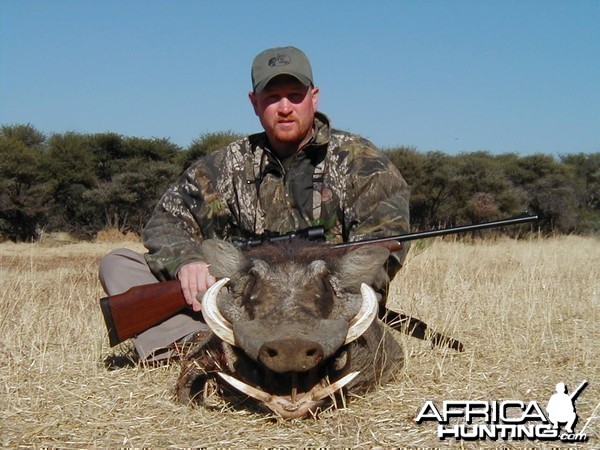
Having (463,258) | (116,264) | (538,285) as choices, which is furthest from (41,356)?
(463,258)

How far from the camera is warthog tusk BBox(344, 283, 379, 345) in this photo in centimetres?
338

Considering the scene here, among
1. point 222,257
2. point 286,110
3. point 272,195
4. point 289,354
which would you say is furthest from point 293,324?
point 286,110

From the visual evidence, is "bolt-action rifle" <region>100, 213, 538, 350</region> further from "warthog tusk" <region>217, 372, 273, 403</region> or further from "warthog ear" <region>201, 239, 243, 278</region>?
"warthog tusk" <region>217, 372, 273, 403</region>

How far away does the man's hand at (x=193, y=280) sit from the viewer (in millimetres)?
4297

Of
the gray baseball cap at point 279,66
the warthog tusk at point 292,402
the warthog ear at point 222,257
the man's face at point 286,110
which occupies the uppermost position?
the gray baseball cap at point 279,66

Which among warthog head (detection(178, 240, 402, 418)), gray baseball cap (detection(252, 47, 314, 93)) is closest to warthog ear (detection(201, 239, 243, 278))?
warthog head (detection(178, 240, 402, 418))

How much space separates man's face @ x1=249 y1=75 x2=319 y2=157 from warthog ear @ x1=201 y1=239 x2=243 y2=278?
1.49 metres

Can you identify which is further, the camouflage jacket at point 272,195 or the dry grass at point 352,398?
the camouflage jacket at point 272,195

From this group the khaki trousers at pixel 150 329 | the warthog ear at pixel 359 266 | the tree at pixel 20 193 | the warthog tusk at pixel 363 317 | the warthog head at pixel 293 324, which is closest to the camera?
the warthog head at pixel 293 324

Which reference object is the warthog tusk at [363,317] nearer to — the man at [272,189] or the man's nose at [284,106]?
the man at [272,189]

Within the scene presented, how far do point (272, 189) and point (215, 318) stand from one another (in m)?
1.95

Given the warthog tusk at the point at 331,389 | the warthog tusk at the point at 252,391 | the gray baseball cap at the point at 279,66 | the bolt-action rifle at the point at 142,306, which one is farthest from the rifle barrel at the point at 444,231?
the gray baseball cap at the point at 279,66

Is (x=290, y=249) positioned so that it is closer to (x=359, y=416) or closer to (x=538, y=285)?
(x=359, y=416)
